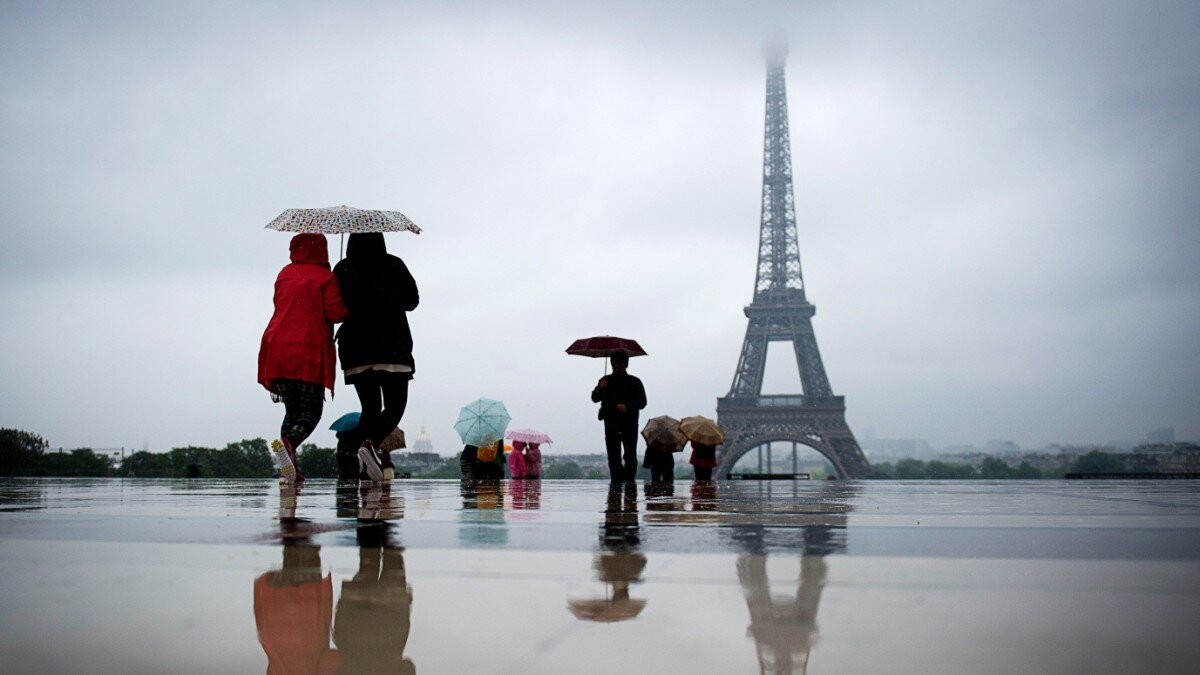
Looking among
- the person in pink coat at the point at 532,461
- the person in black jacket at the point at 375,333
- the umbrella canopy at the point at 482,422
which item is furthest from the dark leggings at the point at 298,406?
the person in pink coat at the point at 532,461

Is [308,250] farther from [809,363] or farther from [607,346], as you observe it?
[809,363]

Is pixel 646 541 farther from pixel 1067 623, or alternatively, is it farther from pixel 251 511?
pixel 251 511

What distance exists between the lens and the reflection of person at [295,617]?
1287 millimetres

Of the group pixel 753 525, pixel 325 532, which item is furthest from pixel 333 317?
pixel 753 525

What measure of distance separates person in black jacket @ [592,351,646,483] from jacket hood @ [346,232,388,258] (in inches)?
168

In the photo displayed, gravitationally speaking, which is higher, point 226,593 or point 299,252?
point 299,252

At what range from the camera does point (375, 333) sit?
24.4 ft

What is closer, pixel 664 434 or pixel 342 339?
pixel 342 339

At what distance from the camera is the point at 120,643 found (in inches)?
54.1

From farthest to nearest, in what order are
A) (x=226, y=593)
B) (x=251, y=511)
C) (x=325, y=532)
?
(x=251, y=511) < (x=325, y=532) < (x=226, y=593)

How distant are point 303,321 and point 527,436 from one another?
1158 centimetres

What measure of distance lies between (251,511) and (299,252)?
347 centimetres

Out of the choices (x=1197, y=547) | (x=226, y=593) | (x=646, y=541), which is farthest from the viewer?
(x=646, y=541)

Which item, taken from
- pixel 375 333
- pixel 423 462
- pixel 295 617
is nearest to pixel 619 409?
pixel 375 333
